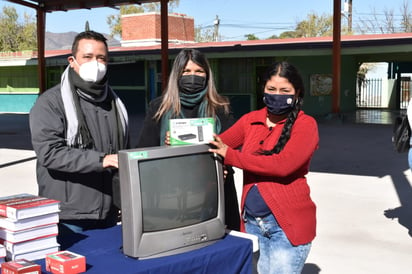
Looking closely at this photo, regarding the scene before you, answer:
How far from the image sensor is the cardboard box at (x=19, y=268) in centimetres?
198

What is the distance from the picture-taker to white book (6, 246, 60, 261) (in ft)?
7.27

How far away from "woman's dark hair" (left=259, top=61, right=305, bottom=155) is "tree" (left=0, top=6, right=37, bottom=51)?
6042 cm

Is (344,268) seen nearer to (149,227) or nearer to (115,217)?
(115,217)

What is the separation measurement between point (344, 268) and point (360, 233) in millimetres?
1072

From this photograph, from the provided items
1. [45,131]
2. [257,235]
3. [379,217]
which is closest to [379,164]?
[379,217]

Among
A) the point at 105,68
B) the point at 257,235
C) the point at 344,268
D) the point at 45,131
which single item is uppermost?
the point at 105,68

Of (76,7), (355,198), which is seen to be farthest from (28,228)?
(76,7)

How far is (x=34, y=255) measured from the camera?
2.27 metres

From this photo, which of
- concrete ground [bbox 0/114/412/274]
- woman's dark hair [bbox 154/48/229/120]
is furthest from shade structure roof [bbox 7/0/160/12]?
woman's dark hair [bbox 154/48/229/120]

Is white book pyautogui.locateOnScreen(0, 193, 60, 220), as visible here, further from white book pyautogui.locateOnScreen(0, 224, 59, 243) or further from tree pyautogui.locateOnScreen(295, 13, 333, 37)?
tree pyautogui.locateOnScreen(295, 13, 333, 37)

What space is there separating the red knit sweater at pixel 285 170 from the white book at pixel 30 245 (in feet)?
2.85

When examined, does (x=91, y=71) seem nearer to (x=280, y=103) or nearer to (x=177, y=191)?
(x=177, y=191)

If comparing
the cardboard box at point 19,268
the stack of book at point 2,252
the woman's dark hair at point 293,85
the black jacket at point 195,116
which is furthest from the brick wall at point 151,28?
the cardboard box at point 19,268

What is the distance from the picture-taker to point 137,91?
78.6ft
